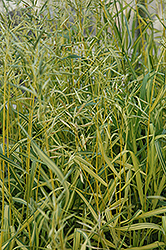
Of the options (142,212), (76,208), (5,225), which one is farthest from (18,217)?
(142,212)

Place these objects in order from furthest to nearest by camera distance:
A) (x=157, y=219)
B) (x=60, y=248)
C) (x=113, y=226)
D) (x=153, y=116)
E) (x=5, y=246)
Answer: (x=153, y=116), (x=157, y=219), (x=113, y=226), (x=5, y=246), (x=60, y=248)

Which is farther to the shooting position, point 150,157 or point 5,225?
point 150,157

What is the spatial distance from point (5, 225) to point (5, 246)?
6 cm

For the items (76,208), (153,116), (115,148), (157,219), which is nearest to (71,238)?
(76,208)

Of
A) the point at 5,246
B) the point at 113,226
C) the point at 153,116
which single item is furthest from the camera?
the point at 153,116

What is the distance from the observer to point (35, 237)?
716 mm

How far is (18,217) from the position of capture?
0.79m

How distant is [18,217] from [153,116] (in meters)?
0.61

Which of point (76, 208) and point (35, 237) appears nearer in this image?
point (35, 237)

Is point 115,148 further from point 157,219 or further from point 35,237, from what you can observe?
point 35,237

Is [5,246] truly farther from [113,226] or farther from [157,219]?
[157,219]

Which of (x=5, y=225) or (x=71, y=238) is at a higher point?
(x=5, y=225)

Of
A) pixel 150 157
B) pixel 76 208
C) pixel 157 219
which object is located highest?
pixel 150 157

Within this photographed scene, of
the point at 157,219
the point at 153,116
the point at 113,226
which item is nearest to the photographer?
the point at 113,226
